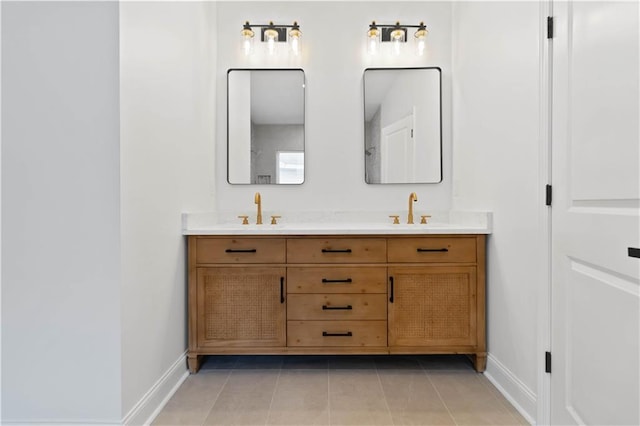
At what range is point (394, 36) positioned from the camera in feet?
8.91

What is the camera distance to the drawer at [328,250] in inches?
86.1

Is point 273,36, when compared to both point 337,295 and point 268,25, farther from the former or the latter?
point 337,295

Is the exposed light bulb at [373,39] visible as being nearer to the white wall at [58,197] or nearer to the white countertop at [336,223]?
the white countertop at [336,223]

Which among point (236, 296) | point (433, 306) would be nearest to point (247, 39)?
point (236, 296)

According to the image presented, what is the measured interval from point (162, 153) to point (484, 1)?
6.52 feet

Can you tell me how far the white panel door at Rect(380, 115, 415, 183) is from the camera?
8.95 feet

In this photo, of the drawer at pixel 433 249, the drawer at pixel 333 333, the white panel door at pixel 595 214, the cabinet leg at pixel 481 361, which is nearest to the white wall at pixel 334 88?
the drawer at pixel 433 249

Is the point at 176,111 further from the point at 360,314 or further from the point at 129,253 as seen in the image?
the point at 360,314

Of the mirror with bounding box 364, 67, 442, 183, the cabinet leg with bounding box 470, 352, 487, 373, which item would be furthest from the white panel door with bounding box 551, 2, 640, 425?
the mirror with bounding box 364, 67, 442, 183

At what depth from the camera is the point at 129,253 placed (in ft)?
4.97

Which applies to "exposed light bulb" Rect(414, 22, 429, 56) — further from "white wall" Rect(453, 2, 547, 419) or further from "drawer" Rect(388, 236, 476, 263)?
"drawer" Rect(388, 236, 476, 263)

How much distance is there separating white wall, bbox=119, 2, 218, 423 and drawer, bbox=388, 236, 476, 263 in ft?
4.03

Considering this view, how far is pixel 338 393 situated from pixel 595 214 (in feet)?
4.65

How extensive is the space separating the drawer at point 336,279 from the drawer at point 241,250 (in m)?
0.13
